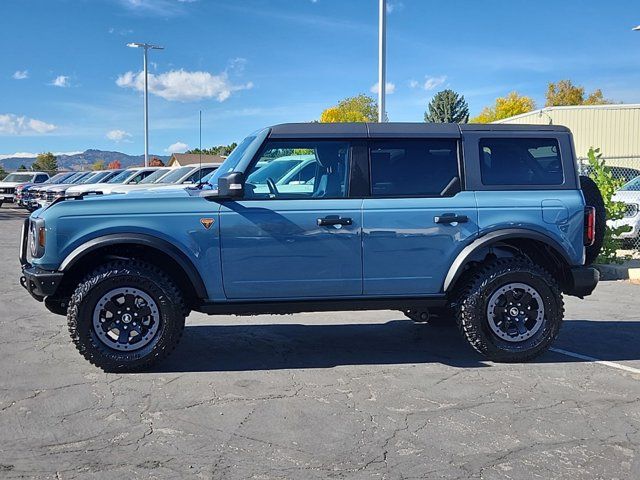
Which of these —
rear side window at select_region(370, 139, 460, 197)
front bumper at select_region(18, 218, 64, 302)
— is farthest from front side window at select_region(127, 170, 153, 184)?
rear side window at select_region(370, 139, 460, 197)

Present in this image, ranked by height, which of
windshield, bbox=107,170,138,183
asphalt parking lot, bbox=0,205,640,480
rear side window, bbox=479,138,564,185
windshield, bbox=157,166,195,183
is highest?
windshield, bbox=107,170,138,183

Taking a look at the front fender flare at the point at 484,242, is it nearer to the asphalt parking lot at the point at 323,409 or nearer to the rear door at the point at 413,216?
the rear door at the point at 413,216

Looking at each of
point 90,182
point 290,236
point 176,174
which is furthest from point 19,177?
point 290,236

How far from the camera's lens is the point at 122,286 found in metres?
5.34

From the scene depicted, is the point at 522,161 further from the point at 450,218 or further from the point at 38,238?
the point at 38,238

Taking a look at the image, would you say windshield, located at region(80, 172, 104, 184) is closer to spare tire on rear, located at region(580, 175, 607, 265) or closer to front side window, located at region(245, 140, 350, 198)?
front side window, located at region(245, 140, 350, 198)

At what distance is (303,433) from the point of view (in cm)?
418

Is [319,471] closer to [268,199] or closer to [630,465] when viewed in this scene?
[630,465]

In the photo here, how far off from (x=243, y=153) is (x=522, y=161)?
2419 millimetres

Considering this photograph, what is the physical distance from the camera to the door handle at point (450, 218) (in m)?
5.55

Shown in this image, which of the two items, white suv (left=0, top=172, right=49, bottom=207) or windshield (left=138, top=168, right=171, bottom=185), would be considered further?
white suv (left=0, top=172, right=49, bottom=207)

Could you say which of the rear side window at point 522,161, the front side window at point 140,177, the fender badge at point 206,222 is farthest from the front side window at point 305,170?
the front side window at point 140,177

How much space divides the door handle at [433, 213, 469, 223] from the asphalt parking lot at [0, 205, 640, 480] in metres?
1.23

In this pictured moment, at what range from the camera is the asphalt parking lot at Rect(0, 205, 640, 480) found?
12.3ft
